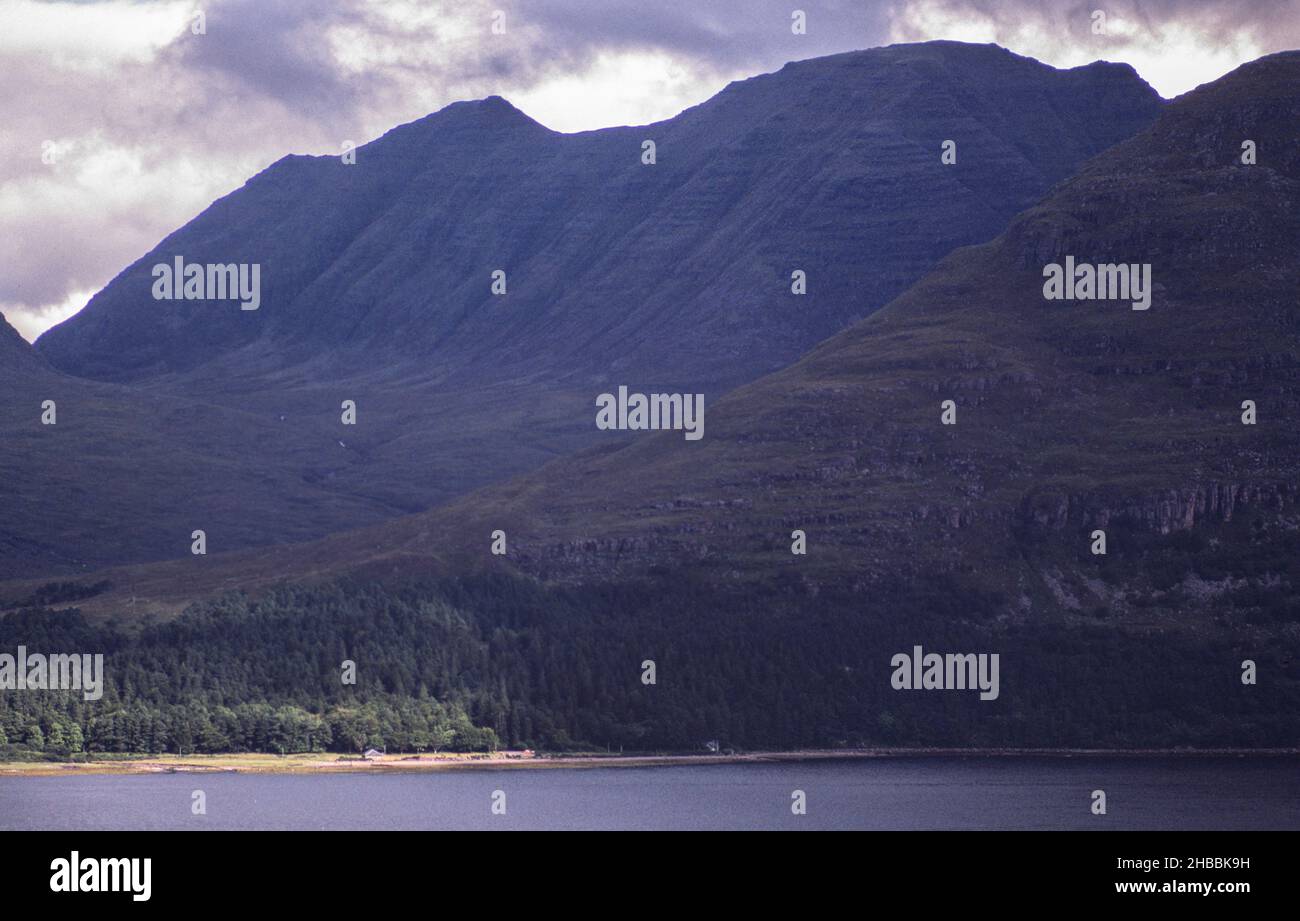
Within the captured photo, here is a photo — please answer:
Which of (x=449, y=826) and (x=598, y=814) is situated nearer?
(x=449, y=826)
